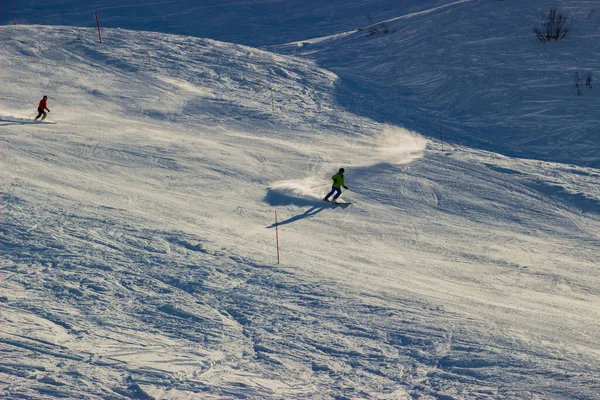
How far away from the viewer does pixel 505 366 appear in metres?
10.1

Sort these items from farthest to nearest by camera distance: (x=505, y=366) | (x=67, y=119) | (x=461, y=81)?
1. (x=461, y=81)
2. (x=67, y=119)
3. (x=505, y=366)

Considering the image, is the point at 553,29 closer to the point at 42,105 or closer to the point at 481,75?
the point at 481,75

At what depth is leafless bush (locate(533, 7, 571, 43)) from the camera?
29.4 meters

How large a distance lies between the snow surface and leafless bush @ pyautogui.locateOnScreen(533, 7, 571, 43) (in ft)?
18.0

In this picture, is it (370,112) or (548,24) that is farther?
(548,24)

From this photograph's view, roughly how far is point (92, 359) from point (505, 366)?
18.7 ft

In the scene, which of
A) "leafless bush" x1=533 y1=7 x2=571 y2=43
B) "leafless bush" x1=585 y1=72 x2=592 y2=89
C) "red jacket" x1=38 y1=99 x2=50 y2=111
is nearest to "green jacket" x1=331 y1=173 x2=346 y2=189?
"red jacket" x1=38 y1=99 x2=50 y2=111

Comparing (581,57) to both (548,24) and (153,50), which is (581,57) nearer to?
(548,24)

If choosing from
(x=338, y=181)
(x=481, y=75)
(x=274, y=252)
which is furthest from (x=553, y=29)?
(x=274, y=252)

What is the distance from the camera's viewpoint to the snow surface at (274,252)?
31.8 ft

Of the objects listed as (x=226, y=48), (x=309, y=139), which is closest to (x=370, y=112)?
(x=309, y=139)

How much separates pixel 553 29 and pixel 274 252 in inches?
813

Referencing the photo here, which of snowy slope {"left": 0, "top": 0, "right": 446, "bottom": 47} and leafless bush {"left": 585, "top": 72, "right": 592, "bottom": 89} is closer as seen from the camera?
leafless bush {"left": 585, "top": 72, "right": 592, "bottom": 89}

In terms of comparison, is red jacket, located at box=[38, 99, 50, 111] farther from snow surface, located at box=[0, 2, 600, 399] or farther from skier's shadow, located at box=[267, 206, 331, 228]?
skier's shadow, located at box=[267, 206, 331, 228]
